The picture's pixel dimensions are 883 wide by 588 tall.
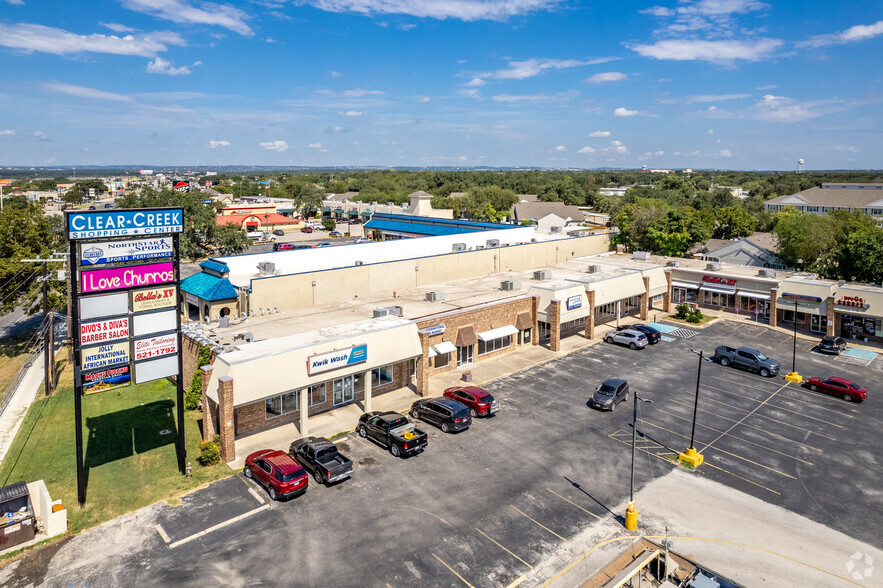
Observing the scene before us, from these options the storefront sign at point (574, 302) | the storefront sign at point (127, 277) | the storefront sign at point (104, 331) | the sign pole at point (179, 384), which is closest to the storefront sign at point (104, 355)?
the storefront sign at point (104, 331)

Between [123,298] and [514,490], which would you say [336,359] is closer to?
[123,298]

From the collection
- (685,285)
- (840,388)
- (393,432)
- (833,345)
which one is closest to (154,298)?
(393,432)

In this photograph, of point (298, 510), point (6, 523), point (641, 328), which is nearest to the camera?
point (6, 523)

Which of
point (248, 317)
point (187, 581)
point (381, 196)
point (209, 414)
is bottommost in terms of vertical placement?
point (187, 581)

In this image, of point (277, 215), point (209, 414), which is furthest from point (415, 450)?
point (277, 215)

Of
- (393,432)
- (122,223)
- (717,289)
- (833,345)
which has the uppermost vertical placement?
(122,223)

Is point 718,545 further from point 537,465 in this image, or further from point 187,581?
point 187,581

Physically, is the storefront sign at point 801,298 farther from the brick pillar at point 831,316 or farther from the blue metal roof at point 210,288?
the blue metal roof at point 210,288
